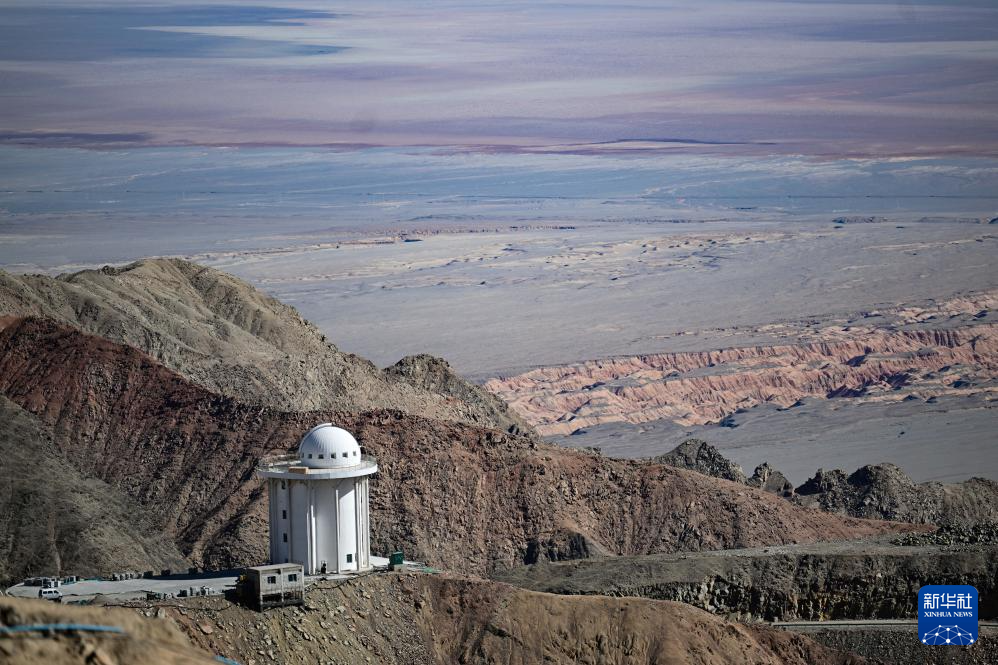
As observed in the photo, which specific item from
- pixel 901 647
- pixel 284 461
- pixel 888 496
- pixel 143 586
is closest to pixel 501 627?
pixel 284 461

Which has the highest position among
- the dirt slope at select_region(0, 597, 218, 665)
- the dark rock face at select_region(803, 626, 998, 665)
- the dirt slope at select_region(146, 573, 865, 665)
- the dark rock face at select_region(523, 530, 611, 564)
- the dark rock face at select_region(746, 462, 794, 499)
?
the dark rock face at select_region(746, 462, 794, 499)

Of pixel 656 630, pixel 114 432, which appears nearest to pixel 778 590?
pixel 656 630

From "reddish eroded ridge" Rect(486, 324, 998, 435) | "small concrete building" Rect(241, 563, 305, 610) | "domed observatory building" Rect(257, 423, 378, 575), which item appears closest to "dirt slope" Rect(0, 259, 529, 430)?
"domed observatory building" Rect(257, 423, 378, 575)

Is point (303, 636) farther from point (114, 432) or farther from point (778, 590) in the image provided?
point (114, 432)

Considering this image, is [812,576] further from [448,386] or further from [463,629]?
[448,386]

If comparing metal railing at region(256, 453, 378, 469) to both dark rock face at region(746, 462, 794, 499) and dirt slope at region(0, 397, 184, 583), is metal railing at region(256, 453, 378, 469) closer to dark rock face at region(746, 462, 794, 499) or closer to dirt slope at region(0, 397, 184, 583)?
dirt slope at region(0, 397, 184, 583)

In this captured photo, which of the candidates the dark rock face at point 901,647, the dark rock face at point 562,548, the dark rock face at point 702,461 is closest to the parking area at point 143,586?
the dark rock face at point 901,647
